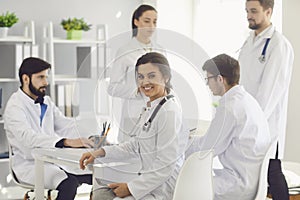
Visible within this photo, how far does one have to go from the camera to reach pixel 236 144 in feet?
7.72

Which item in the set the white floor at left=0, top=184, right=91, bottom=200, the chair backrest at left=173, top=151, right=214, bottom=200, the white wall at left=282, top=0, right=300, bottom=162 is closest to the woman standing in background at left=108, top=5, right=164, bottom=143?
the chair backrest at left=173, top=151, right=214, bottom=200

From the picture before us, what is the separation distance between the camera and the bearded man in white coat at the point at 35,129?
9.96 feet

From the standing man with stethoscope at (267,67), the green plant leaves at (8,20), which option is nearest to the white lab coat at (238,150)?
the standing man with stethoscope at (267,67)

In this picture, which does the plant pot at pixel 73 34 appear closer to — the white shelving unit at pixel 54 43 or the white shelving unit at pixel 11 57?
the white shelving unit at pixel 54 43

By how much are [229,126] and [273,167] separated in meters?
0.56

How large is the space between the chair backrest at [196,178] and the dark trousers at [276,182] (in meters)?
0.72

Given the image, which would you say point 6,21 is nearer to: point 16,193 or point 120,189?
A: point 16,193

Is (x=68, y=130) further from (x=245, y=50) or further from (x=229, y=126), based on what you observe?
(x=229, y=126)

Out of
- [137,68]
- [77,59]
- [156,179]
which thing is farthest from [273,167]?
[77,59]

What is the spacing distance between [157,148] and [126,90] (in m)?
0.22

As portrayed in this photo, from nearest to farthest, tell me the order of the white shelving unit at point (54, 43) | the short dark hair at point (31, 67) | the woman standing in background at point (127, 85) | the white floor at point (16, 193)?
the woman standing in background at point (127, 85), the short dark hair at point (31, 67), the white floor at point (16, 193), the white shelving unit at point (54, 43)

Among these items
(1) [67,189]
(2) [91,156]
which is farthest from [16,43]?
(2) [91,156]

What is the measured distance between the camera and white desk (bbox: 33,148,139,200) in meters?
2.04

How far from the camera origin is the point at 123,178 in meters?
2.07
